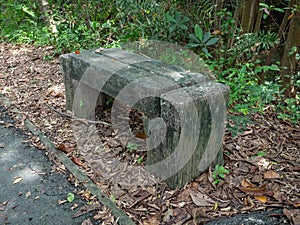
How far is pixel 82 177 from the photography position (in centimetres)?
271

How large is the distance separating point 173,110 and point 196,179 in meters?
0.68

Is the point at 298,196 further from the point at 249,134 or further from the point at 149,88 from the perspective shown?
the point at 149,88

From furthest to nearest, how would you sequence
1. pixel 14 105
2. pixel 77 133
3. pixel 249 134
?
1. pixel 14 105
2. pixel 77 133
3. pixel 249 134

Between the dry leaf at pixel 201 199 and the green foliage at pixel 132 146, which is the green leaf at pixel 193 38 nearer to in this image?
the green foliage at pixel 132 146

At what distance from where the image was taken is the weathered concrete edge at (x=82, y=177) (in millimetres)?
2297

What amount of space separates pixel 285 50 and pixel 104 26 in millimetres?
2635

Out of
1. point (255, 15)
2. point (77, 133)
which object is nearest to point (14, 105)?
point (77, 133)

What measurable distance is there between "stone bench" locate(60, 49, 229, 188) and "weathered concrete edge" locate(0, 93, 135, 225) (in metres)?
0.44

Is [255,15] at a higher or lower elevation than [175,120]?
higher

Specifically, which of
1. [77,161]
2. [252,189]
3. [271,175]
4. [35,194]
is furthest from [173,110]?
[35,194]

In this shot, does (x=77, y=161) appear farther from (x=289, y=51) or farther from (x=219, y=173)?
(x=289, y=51)

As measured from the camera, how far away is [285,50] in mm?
4105

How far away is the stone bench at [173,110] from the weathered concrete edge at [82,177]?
0.44 meters

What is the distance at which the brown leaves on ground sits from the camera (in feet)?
7.63
